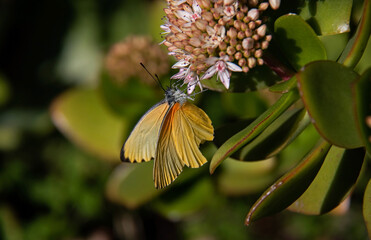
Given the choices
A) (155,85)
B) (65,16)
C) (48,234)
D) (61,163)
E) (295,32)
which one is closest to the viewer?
(295,32)

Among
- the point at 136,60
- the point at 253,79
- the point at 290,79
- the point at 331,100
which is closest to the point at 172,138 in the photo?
the point at 253,79

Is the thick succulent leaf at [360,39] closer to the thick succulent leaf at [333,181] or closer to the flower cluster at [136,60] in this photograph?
the thick succulent leaf at [333,181]

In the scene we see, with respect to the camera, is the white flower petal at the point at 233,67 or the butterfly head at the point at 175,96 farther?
the butterfly head at the point at 175,96

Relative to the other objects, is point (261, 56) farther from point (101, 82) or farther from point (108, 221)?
point (108, 221)

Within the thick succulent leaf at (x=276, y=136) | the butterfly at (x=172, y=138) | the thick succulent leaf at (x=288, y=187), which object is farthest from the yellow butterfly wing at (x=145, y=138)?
the thick succulent leaf at (x=288, y=187)

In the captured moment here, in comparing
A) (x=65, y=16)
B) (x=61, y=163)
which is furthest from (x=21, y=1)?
(x=61, y=163)

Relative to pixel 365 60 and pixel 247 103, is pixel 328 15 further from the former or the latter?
pixel 247 103

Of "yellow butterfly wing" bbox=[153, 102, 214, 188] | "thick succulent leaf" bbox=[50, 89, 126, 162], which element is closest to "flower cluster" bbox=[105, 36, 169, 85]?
"thick succulent leaf" bbox=[50, 89, 126, 162]
